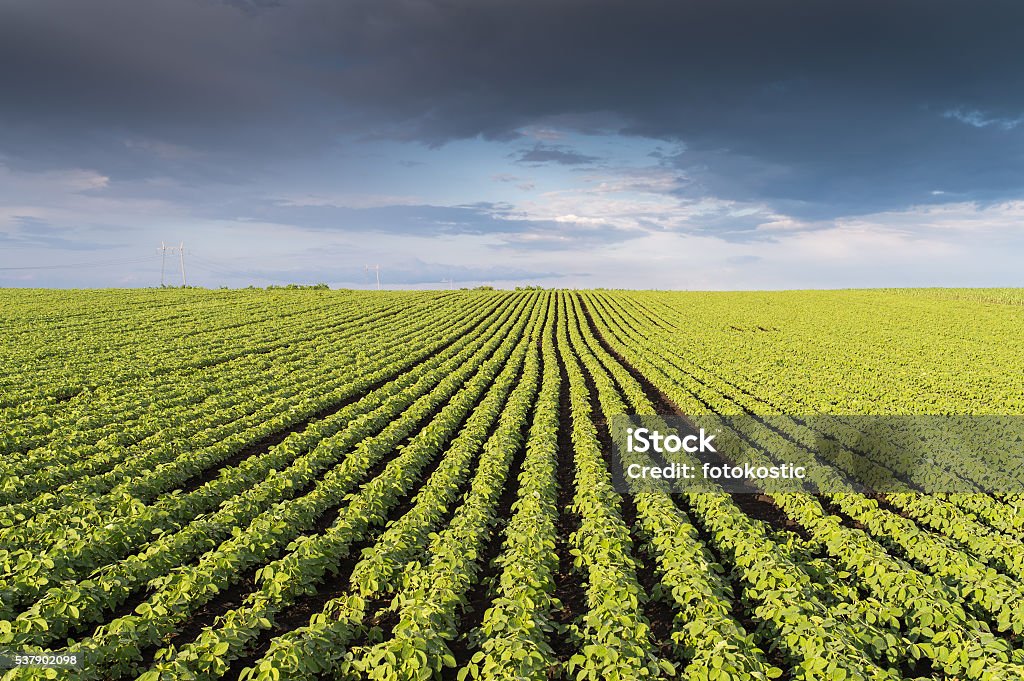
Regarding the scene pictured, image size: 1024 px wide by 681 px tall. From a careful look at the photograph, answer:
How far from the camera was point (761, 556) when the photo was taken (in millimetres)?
8469

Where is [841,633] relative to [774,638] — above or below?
above

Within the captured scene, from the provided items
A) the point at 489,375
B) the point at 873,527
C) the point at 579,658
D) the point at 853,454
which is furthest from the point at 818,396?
the point at 579,658

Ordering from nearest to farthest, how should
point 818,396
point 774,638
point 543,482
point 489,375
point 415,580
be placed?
point 774,638, point 415,580, point 543,482, point 818,396, point 489,375

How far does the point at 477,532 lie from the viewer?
30.7ft

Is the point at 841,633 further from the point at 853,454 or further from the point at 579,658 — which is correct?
the point at 853,454

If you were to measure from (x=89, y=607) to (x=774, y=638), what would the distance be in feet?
30.3

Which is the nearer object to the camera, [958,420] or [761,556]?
[761,556]

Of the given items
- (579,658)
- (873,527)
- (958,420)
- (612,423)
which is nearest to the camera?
(579,658)

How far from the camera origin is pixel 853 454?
15.2 m

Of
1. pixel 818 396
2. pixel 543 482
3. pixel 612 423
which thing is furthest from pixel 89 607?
pixel 818 396

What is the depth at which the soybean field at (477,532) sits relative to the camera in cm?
636

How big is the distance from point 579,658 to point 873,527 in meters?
7.36

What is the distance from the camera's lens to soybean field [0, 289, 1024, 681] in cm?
636

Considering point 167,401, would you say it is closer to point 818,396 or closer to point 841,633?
point 841,633
